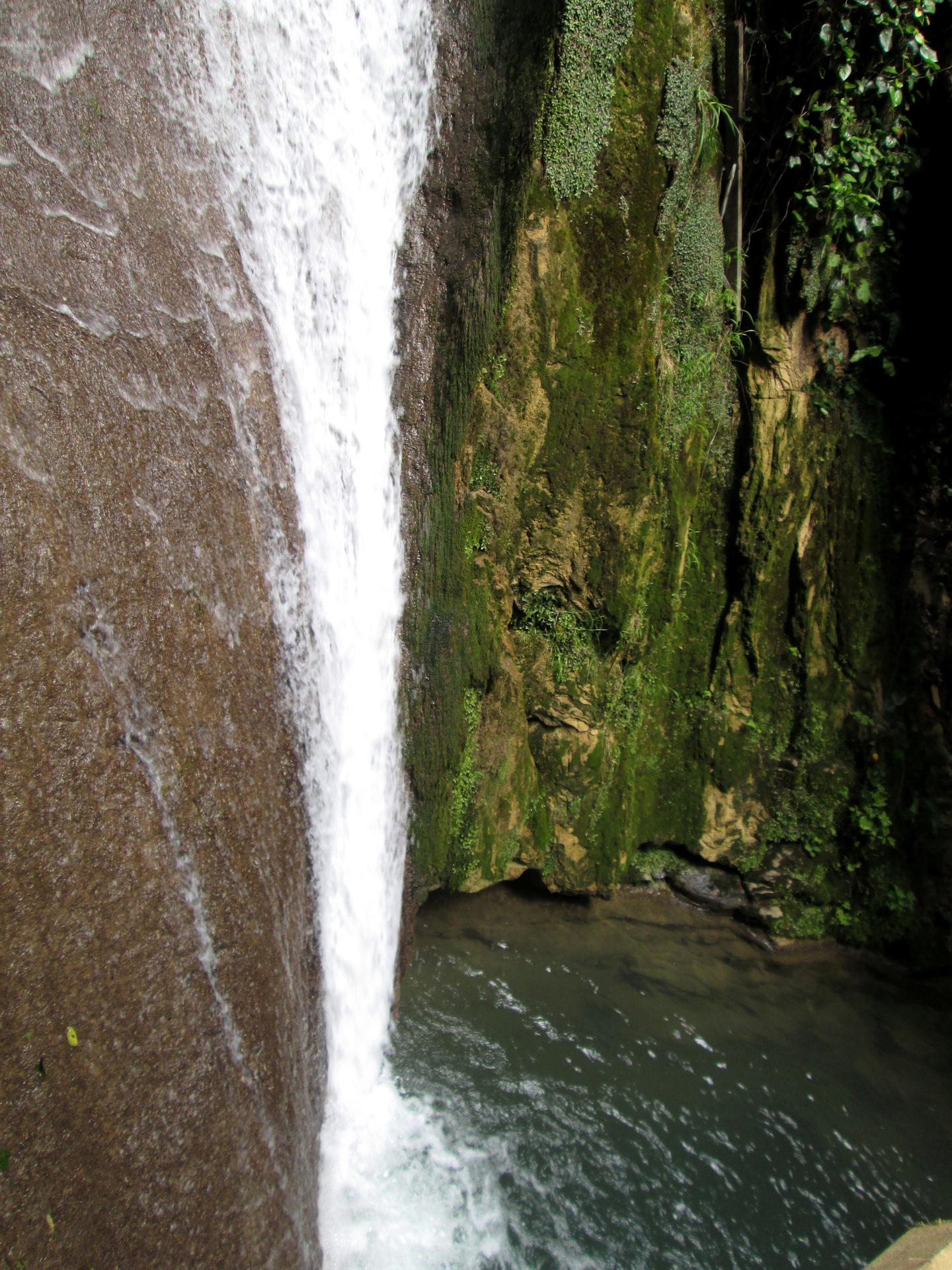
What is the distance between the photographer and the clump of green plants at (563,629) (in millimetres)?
3900

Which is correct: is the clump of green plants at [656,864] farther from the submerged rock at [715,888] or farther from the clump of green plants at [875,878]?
the clump of green plants at [875,878]

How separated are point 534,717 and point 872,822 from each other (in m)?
2.19

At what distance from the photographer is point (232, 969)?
5.67ft

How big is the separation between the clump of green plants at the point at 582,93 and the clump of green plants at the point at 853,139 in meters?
1.12

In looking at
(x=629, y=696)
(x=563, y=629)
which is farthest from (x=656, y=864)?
(x=563, y=629)

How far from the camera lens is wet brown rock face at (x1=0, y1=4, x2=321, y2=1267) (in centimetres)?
129

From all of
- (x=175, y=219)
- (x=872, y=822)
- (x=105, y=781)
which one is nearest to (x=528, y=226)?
(x=175, y=219)

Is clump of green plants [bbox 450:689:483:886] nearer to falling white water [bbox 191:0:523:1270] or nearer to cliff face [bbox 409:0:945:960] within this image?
cliff face [bbox 409:0:945:960]

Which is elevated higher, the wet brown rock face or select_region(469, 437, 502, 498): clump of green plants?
select_region(469, 437, 502, 498): clump of green plants

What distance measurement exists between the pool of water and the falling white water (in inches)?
7.9

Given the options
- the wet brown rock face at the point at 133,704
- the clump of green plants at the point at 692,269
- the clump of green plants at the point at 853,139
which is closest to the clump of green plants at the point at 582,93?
the clump of green plants at the point at 692,269

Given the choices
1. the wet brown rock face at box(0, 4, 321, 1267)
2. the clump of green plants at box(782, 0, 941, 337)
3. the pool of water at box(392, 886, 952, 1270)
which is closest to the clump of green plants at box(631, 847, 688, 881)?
the pool of water at box(392, 886, 952, 1270)

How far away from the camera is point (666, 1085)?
Answer: 3.32 meters

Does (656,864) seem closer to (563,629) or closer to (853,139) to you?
(563,629)
